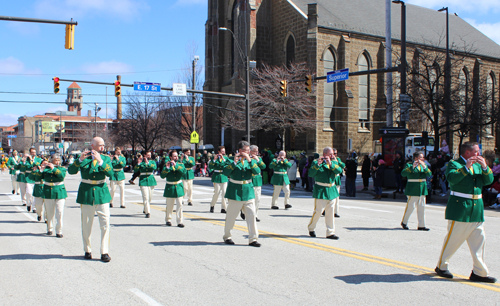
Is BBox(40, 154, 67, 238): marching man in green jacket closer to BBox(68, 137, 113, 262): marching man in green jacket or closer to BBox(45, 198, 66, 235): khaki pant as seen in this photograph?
BBox(45, 198, 66, 235): khaki pant

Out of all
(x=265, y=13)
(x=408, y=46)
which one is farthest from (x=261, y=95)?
(x=408, y=46)

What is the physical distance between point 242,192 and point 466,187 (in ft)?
12.1

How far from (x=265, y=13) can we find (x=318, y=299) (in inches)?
1594

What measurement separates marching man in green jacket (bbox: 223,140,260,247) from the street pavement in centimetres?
30

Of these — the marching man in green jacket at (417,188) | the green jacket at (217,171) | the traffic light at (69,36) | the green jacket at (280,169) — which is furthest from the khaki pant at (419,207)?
the traffic light at (69,36)

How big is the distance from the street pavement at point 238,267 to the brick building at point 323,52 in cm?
2803

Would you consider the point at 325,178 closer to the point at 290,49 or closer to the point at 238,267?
the point at 238,267

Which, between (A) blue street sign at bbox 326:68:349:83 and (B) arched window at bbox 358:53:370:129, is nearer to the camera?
(A) blue street sign at bbox 326:68:349:83

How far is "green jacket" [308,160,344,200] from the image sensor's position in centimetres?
864

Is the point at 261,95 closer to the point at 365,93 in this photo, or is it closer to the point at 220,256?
the point at 365,93

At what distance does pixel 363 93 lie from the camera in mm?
42656

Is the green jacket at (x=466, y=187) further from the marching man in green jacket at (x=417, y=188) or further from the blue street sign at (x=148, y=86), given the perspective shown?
the blue street sign at (x=148, y=86)

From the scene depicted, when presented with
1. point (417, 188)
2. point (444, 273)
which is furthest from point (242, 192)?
point (417, 188)

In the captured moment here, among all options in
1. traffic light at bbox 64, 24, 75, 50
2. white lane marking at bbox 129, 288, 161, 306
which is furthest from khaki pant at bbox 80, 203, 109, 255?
traffic light at bbox 64, 24, 75, 50
